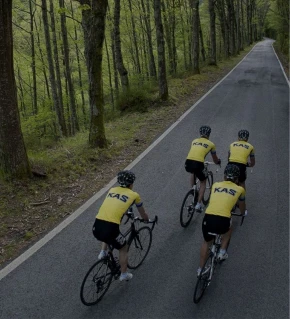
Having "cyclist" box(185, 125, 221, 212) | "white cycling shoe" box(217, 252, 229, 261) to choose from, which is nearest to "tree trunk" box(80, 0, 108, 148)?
"cyclist" box(185, 125, 221, 212)

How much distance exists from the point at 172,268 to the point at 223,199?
63.6 inches

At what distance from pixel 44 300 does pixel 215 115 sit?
12.0 metres

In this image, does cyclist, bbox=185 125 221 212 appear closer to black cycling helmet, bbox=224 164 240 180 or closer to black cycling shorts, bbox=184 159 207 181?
black cycling shorts, bbox=184 159 207 181

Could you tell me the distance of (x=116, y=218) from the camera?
516 cm

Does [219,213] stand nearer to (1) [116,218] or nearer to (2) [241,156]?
(1) [116,218]

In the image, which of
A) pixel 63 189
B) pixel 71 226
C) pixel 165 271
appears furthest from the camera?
pixel 63 189

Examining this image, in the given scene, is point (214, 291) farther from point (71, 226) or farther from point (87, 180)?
point (87, 180)

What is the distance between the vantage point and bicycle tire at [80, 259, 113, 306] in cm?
511

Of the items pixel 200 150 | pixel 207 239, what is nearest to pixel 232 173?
pixel 207 239

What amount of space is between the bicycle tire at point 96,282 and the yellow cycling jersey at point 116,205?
0.70m

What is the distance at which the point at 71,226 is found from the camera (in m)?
7.29

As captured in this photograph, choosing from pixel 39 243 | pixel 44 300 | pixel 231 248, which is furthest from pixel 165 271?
pixel 39 243

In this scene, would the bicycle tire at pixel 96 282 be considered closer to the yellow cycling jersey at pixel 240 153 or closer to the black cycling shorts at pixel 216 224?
the black cycling shorts at pixel 216 224

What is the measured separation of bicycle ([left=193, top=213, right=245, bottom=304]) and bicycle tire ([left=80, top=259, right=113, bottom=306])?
4.62ft
